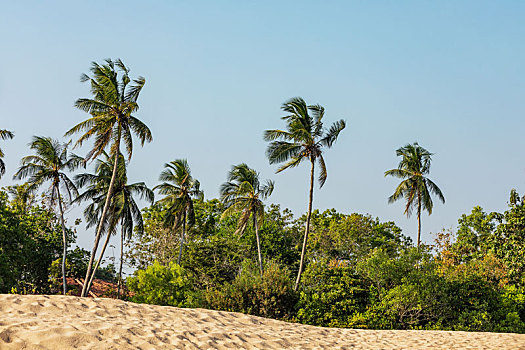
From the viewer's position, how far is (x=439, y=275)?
Result: 21.6 meters

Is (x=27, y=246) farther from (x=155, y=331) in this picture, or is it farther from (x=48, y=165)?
(x=155, y=331)

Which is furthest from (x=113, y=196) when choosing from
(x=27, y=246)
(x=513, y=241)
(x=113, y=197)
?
(x=513, y=241)

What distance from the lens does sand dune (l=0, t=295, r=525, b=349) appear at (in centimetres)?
848

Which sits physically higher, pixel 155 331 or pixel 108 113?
pixel 108 113

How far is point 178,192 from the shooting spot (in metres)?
29.6

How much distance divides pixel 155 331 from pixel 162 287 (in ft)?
37.6

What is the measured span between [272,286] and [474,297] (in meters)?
8.85

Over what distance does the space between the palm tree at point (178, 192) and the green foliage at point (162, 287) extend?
7671 millimetres

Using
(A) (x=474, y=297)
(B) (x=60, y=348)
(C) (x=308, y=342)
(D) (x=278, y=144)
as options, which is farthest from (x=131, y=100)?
(A) (x=474, y=297)

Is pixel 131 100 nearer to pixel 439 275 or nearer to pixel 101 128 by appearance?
pixel 101 128

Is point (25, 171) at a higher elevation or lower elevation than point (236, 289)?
higher

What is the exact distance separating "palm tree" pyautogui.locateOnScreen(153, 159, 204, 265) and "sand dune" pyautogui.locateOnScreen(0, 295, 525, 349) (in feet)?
53.2

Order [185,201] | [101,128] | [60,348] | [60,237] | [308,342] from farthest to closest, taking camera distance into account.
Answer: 1. [60,237]
2. [185,201]
3. [101,128]
4. [308,342]
5. [60,348]

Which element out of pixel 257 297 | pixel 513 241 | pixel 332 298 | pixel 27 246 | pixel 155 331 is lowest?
pixel 155 331
